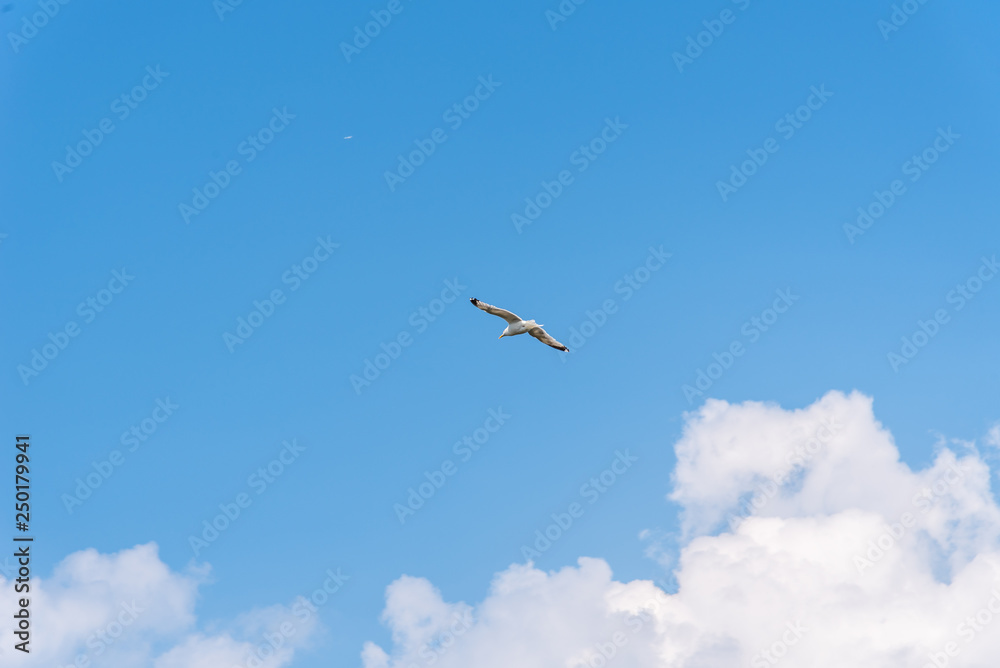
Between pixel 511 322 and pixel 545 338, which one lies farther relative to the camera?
pixel 545 338

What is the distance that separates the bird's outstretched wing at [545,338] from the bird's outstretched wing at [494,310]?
5.72ft

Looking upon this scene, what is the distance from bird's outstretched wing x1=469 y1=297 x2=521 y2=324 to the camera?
62.9 metres

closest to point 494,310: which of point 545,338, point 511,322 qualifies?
point 511,322

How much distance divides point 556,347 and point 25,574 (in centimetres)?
3927

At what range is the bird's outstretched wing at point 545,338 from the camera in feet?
212

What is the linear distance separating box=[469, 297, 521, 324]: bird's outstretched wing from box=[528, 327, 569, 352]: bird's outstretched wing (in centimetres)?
174

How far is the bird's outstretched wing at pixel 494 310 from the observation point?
62.9m

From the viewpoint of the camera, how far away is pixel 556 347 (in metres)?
66.2

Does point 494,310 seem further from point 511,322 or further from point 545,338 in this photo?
point 545,338

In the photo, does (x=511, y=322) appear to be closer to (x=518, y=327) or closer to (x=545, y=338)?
(x=518, y=327)

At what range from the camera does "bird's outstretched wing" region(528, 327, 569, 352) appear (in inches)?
2544

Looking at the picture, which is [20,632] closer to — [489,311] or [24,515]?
[24,515]

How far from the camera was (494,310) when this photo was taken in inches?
2484

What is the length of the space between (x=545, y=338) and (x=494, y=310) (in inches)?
192
